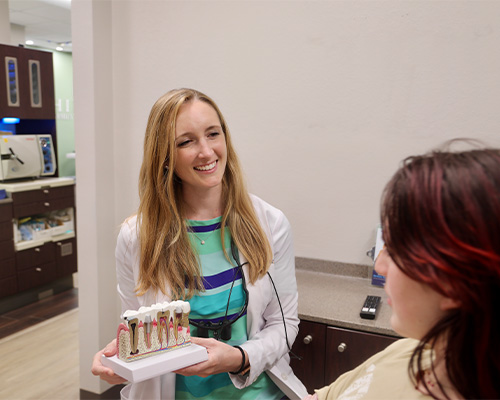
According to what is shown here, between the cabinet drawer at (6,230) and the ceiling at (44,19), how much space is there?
3.47 meters

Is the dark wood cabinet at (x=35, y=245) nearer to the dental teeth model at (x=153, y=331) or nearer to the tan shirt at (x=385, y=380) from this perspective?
the dental teeth model at (x=153, y=331)

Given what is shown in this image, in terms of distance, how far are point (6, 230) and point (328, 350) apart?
3448mm

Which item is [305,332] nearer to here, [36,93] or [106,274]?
[106,274]

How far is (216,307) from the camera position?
162 cm

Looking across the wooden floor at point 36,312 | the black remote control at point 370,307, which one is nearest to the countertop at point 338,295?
the black remote control at point 370,307

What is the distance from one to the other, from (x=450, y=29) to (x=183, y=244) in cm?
142

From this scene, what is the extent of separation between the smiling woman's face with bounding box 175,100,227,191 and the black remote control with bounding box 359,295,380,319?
754 mm

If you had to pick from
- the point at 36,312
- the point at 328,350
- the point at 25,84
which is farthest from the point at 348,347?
the point at 25,84

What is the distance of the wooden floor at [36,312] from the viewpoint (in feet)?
13.5

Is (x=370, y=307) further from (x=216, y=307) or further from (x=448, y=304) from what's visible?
(x=448, y=304)

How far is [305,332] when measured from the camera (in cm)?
196

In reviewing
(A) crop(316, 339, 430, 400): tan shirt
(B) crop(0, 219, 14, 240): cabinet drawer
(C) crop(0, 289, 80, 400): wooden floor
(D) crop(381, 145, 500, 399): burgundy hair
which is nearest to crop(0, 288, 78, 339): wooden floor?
(C) crop(0, 289, 80, 400): wooden floor

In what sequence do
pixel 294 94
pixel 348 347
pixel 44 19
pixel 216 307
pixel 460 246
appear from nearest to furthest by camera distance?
pixel 460 246
pixel 216 307
pixel 348 347
pixel 294 94
pixel 44 19

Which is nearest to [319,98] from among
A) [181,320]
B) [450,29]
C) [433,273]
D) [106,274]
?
[450,29]
